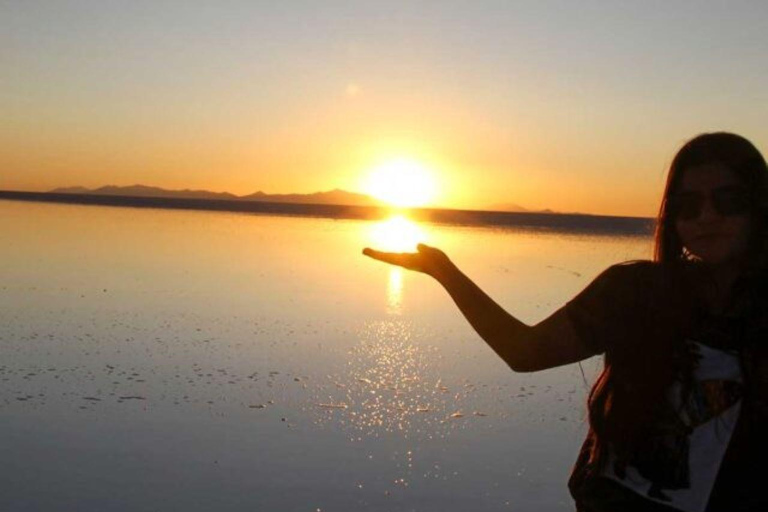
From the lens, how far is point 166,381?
29.6ft

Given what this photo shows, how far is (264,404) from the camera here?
324 inches

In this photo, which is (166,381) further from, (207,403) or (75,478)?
(75,478)

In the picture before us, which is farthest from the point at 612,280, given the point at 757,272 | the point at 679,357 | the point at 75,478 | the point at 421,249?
the point at 75,478

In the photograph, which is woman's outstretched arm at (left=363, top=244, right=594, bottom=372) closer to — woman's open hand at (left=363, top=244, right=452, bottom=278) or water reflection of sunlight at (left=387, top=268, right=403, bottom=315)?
woman's open hand at (left=363, top=244, right=452, bottom=278)

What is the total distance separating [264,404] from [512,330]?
21.9 feet

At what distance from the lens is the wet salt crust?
5957 mm

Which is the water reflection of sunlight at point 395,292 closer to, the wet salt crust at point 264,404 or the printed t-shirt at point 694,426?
the wet salt crust at point 264,404

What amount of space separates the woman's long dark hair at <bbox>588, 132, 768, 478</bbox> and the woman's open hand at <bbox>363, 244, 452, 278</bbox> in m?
0.44

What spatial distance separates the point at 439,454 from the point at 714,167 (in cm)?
535

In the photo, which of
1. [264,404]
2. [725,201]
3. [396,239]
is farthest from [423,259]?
[396,239]

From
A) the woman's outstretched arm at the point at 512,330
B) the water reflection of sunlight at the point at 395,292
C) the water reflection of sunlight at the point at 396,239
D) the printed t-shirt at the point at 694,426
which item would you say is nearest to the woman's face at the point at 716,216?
the printed t-shirt at the point at 694,426

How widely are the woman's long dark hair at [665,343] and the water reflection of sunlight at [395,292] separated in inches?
538

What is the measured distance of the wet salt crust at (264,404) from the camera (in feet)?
19.5

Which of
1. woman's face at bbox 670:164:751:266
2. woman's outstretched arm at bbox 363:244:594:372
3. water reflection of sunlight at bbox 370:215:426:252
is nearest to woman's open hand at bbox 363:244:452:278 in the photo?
woman's outstretched arm at bbox 363:244:594:372
